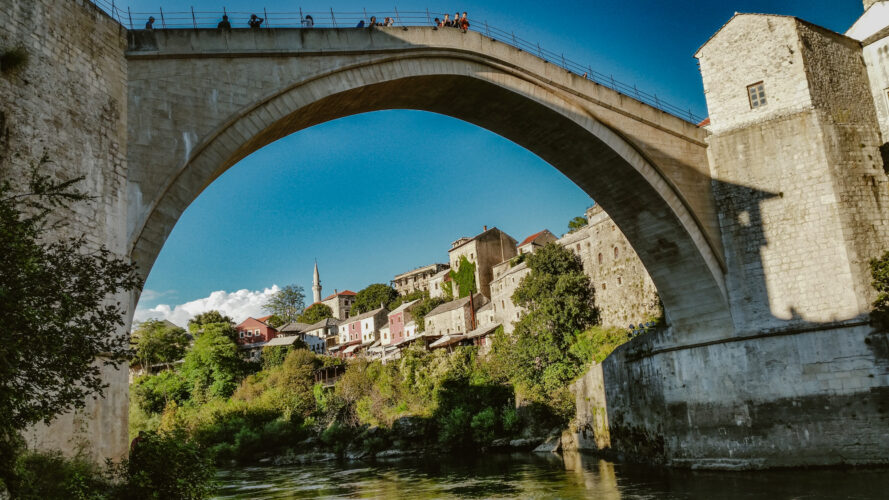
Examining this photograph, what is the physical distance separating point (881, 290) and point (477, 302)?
41001 mm

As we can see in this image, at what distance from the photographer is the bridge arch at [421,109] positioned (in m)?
9.76

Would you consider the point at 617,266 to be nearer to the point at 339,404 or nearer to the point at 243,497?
the point at 339,404

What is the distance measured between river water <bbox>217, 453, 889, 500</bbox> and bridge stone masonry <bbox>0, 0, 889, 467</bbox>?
861 mm

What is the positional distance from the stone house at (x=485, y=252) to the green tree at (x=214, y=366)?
19918 millimetres

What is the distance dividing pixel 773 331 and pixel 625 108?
589cm

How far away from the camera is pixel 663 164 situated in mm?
15398

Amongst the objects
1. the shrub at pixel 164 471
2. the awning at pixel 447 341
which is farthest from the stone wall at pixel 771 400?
the awning at pixel 447 341

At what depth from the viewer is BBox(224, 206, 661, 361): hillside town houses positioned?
3256cm

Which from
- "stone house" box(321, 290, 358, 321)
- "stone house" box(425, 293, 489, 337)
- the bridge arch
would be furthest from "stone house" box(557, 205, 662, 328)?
"stone house" box(321, 290, 358, 321)

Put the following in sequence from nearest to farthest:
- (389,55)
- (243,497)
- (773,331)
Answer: (389,55)
(773,331)
(243,497)

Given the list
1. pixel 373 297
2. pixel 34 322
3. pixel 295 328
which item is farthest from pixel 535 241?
pixel 34 322

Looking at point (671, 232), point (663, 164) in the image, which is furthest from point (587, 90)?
point (671, 232)

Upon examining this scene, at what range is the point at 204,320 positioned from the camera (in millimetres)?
58438

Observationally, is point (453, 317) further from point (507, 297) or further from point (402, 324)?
point (402, 324)
